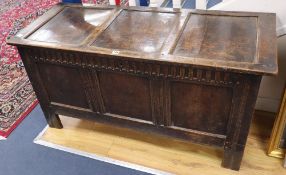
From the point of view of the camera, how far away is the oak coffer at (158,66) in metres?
1.19

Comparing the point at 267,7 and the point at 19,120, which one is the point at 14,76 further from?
the point at 267,7

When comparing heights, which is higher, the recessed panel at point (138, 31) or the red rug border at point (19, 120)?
the recessed panel at point (138, 31)

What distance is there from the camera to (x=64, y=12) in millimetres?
1678

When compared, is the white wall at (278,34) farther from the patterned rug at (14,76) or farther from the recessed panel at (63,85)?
the patterned rug at (14,76)

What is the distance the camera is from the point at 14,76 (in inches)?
95.0

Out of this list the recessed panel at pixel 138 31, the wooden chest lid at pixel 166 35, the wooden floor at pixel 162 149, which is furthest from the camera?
the wooden floor at pixel 162 149

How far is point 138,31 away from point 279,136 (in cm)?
95

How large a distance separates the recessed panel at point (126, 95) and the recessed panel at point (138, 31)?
15 cm

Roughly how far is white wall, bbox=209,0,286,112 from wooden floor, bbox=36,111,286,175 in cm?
11

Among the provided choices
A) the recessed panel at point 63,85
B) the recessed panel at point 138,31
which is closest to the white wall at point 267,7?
the recessed panel at point 138,31

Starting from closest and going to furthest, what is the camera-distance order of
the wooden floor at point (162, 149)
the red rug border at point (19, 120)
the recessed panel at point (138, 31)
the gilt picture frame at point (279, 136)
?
the recessed panel at point (138, 31), the gilt picture frame at point (279, 136), the wooden floor at point (162, 149), the red rug border at point (19, 120)

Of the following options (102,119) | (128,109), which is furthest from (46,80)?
(128,109)

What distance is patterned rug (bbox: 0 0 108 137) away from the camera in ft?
6.64

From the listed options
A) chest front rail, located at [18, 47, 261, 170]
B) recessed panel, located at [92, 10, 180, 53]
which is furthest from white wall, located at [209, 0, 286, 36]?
chest front rail, located at [18, 47, 261, 170]
